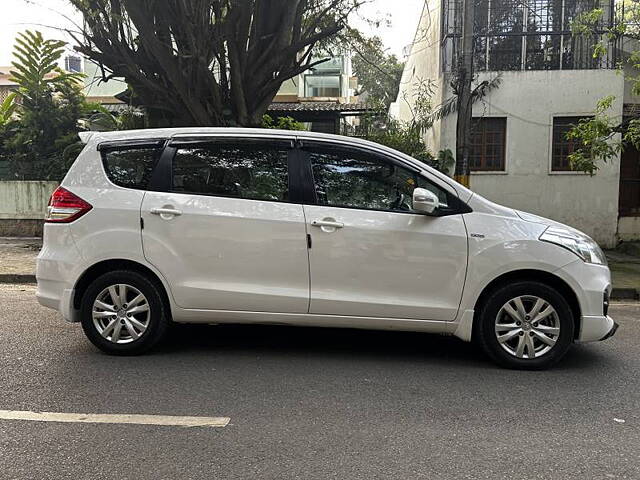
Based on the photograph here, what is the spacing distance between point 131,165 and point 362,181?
2.03 m

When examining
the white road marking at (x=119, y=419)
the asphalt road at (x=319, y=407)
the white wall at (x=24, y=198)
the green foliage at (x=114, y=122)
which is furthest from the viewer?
the green foliage at (x=114, y=122)

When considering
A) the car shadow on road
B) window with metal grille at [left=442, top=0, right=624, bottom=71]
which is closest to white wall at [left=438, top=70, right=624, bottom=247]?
window with metal grille at [left=442, top=0, right=624, bottom=71]

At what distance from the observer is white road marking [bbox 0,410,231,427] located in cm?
369

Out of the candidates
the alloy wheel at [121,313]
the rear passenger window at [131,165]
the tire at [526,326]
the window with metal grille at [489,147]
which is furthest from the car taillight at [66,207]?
the window with metal grille at [489,147]

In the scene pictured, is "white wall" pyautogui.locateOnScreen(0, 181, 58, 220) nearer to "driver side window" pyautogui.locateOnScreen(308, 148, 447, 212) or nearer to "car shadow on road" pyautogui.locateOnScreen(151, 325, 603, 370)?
"car shadow on road" pyautogui.locateOnScreen(151, 325, 603, 370)

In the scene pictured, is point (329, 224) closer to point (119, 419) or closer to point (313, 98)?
point (119, 419)

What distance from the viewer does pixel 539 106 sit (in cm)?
1293

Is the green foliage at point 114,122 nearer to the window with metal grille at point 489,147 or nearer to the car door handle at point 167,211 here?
the window with metal grille at point 489,147

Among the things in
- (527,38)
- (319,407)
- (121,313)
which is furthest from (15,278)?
(527,38)

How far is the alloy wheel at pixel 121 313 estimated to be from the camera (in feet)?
16.3

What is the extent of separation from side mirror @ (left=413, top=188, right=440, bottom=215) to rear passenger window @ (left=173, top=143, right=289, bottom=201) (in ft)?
3.57

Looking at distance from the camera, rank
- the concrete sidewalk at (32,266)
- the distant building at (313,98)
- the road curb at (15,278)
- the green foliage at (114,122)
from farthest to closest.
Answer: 1. the distant building at (313,98)
2. the green foliage at (114,122)
3. the road curb at (15,278)
4. the concrete sidewalk at (32,266)

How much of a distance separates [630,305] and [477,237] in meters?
4.53

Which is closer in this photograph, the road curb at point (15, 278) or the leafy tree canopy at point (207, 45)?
the road curb at point (15, 278)
